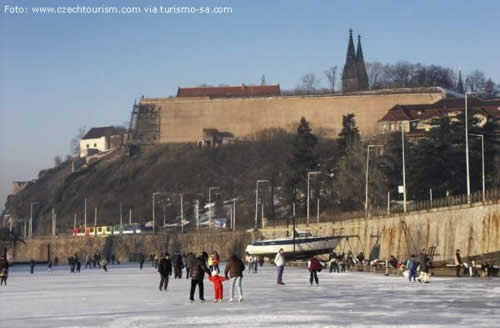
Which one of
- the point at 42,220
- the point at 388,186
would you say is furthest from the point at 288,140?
the point at 388,186

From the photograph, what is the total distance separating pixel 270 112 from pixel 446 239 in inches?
4681

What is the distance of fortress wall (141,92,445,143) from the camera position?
177 m

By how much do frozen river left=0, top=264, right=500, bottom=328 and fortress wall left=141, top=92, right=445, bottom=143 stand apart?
130521 millimetres

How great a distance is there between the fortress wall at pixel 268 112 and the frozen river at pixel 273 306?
13052 cm

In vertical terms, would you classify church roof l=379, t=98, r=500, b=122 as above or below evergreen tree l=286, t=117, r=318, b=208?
above

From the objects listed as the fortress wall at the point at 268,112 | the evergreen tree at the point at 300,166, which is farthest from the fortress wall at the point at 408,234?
the fortress wall at the point at 268,112

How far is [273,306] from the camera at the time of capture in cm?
3103

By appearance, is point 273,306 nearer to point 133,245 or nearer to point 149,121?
point 133,245

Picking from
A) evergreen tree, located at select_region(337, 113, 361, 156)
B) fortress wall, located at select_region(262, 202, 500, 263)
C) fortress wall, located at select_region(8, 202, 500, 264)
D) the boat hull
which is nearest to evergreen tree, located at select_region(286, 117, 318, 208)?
evergreen tree, located at select_region(337, 113, 361, 156)

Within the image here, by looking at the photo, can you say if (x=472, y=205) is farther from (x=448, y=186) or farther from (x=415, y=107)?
(x=415, y=107)

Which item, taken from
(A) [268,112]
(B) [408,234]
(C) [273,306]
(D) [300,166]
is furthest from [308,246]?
(A) [268,112]

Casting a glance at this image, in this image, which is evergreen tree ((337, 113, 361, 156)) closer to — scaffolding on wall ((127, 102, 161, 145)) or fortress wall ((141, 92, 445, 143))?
fortress wall ((141, 92, 445, 143))

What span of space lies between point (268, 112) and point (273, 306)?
158 m

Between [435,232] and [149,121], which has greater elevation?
[149,121]
